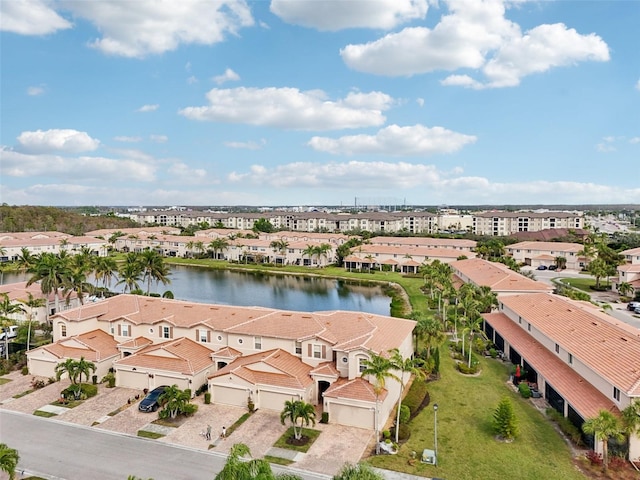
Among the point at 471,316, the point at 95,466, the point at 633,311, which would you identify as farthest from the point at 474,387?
the point at 633,311

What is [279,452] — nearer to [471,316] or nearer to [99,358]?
[99,358]

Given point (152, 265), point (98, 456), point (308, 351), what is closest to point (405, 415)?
point (308, 351)

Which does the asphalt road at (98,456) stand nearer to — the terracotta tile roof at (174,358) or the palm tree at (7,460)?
the palm tree at (7,460)

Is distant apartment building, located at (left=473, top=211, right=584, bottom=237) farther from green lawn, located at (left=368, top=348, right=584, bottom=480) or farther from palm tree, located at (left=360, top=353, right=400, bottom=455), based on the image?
palm tree, located at (left=360, top=353, right=400, bottom=455)

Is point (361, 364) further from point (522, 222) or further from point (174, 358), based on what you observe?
point (522, 222)

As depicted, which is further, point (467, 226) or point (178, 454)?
point (467, 226)

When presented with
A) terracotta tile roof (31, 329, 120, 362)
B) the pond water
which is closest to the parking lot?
terracotta tile roof (31, 329, 120, 362)

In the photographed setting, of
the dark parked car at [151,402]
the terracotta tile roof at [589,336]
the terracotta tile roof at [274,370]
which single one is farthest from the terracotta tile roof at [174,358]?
the terracotta tile roof at [589,336]
